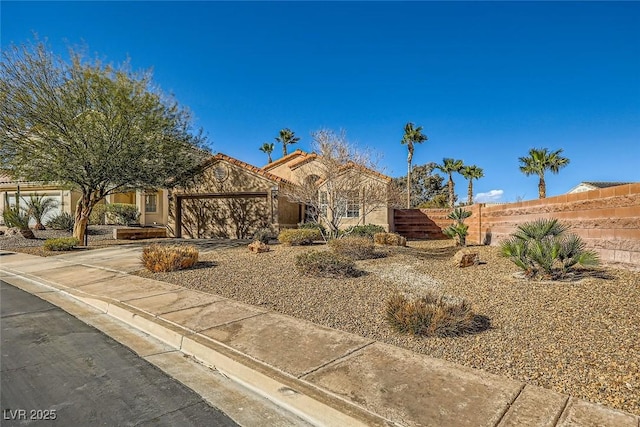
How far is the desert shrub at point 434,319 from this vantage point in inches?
203

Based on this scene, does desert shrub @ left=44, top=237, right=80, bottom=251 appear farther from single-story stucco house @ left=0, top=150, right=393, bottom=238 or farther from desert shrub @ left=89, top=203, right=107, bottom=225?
desert shrub @ left=89, top=203, right=107, bottom=225

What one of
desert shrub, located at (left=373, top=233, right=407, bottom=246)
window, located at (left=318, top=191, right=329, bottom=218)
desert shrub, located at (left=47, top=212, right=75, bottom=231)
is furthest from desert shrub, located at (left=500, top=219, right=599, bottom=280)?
desert shrub, located at (left=47, top=212, right=75, bottom=231)

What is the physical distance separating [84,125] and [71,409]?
14530mm

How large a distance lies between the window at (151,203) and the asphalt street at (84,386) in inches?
1003

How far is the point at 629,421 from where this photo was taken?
3.08 m

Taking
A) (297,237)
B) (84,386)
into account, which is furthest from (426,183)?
(84,386)

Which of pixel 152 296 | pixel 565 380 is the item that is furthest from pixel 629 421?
pixel 152 296

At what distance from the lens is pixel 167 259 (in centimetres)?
1040

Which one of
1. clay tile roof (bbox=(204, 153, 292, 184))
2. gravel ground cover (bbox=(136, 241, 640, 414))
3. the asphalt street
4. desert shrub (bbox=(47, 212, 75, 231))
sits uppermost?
clay tile roof (bbox=(204, 153, 292, 184))

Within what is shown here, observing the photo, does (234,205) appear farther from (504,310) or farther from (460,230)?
(504,310)

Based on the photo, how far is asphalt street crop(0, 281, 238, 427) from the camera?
11.1 feet

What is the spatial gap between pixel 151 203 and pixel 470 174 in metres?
34.5

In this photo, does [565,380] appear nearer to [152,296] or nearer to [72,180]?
→ [152,296]

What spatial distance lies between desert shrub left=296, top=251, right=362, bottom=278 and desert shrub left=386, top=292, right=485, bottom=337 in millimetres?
3356
